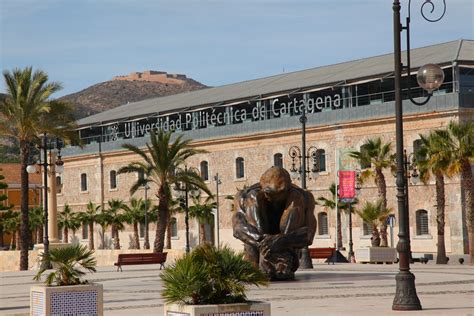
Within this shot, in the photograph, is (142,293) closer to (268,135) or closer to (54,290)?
(54,290)

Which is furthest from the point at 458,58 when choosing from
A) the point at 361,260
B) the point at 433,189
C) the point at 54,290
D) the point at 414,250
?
Answer: the point at 54,290

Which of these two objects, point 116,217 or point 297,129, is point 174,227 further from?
point 297,129

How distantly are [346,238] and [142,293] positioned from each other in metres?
32.9

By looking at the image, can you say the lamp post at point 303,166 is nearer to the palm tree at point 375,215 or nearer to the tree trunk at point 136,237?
the palm tree at point 375,215

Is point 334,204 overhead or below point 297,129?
below

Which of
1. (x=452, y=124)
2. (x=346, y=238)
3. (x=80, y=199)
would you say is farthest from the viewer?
(x=80, y=199)

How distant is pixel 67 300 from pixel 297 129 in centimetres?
4402

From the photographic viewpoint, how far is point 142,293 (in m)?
23.4

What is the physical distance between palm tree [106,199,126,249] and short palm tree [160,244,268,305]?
191ft

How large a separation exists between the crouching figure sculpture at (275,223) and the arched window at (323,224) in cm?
3179

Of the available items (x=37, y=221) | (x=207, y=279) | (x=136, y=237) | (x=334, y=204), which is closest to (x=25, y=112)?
(x=334, y=204)

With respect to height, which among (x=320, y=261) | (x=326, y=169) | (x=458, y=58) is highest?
(x=458, y=58)

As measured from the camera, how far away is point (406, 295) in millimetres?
17500

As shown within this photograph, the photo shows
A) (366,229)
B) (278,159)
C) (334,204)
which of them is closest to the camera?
(366,229)
